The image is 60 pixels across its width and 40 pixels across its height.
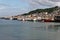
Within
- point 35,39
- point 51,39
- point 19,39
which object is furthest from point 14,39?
point 51,39

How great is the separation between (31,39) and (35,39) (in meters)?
0.62

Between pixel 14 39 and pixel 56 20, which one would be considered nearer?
pixel 14 39

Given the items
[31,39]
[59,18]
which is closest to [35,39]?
[31,39]

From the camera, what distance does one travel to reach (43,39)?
118ft

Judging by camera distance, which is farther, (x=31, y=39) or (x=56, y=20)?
(x=56, y=20)

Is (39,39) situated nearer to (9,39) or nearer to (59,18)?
(9,39)

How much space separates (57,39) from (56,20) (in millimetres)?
103140

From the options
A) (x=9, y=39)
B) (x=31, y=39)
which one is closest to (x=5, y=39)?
(x=9, y=39)

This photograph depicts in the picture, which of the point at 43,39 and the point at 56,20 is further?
the point at 56,20

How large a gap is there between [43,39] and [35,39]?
1.23m

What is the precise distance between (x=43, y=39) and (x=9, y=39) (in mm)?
5238

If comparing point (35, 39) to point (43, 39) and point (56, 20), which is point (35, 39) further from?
point (56, 20)

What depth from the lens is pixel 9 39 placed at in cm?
3619

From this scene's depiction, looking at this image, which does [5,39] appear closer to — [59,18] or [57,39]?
[57,39]
